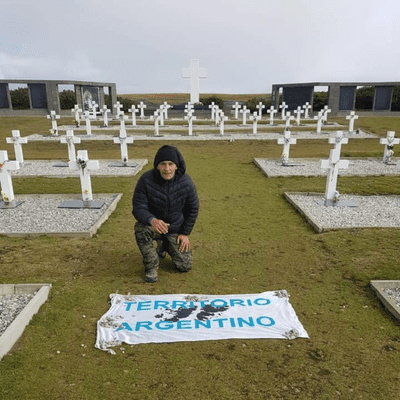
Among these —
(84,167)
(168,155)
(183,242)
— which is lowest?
(183,242)

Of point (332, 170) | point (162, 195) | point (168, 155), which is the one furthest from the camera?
point (332, 170)

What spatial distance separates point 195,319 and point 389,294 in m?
2.63

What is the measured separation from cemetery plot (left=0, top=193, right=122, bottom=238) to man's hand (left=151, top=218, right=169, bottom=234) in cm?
247

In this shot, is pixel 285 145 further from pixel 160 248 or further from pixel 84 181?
pixel 160 248

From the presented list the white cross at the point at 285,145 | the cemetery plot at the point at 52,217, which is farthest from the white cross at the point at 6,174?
the white cross at the point at 285,145

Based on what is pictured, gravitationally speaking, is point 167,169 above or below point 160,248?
above

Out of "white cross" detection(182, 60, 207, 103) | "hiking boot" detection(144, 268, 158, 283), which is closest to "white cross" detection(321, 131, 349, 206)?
"hiking boot" detection(144, 268, 158, 283)

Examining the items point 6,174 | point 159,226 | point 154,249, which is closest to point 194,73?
point 6,174

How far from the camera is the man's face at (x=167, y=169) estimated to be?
197 inches

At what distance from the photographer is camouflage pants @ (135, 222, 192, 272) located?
208 inches

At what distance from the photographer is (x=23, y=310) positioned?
431 centimetres

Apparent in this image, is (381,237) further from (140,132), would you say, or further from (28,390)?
(140,132)

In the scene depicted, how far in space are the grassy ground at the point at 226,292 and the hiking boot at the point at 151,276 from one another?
113 millimetres

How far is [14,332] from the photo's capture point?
3955 millimetres
